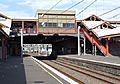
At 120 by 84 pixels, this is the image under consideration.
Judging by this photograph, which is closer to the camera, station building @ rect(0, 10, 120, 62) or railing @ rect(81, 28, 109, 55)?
railing @ rect(81, 28, 109, 55)

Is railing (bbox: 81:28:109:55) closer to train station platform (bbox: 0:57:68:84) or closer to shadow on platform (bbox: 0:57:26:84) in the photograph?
shadow on platform (bbox: 0:57:26:84)

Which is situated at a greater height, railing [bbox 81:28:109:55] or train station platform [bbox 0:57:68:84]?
railing [bbox 81:28:109:55]

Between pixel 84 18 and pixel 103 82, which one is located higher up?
pixel 84 18

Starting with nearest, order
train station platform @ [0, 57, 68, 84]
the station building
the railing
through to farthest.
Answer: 1. train station platform @ [0, 57, 68, 84]
2. the railing
3. the station building

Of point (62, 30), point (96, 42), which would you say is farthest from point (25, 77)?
point (62, 30)

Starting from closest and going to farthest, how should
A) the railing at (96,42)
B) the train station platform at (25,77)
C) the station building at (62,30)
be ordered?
1. the train station platform at (25,77)
2. the railing at (96,42)
3. the station building at (62,30)

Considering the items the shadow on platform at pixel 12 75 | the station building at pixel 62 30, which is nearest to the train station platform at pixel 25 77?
the shadow on platform at pixel 12 75

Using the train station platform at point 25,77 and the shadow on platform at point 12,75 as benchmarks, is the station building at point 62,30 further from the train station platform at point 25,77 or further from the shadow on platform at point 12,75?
the train station platform at point 25,77

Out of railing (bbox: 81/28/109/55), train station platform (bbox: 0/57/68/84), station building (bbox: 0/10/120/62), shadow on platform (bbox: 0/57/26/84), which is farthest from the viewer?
station building (bbox: 0/10/120/62)

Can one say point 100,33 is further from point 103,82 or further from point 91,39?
point 103,82

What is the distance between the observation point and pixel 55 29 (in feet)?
239

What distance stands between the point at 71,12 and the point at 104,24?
14.1m

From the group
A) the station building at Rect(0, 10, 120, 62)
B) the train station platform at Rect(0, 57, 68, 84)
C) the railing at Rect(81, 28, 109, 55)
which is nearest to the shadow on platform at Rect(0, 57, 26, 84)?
the train station platform at Rect(0, 57, 68, 84)

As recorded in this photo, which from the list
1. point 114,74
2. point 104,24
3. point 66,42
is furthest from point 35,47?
point 114,74
